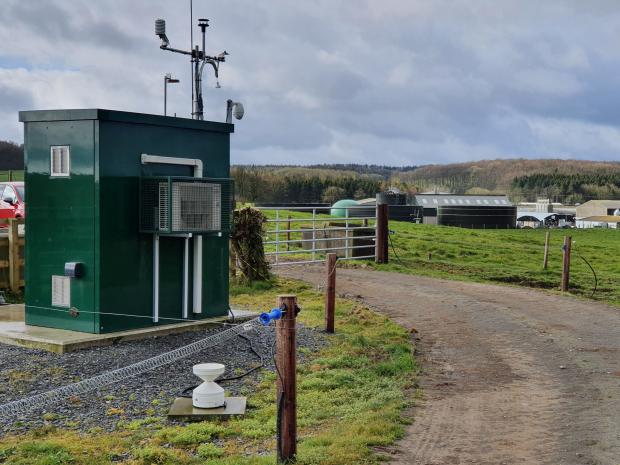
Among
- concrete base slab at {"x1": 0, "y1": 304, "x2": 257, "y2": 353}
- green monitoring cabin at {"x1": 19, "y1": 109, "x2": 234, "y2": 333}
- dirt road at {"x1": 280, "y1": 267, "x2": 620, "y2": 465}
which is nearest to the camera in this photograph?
dirt road at {"x1": 280, "y1": 267, "x2": 620, "y2": 465}

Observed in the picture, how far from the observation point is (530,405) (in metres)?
7.55

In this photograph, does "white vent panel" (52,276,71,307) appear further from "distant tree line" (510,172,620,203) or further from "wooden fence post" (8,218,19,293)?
"distant tree line" (510,172,620,203)

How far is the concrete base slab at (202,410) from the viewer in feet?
22.8

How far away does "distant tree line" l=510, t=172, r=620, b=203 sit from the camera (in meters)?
129

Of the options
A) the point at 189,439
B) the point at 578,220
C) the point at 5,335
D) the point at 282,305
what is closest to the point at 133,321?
the point at 5,335

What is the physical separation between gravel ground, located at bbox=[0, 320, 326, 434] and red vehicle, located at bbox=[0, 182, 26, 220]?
848cm

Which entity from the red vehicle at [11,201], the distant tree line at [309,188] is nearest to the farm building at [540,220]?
the distant tree line at [309,188]

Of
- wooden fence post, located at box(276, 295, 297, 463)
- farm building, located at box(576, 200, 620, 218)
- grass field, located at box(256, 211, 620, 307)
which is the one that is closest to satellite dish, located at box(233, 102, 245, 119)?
grass field, located at box(256, 211, 620, 307)

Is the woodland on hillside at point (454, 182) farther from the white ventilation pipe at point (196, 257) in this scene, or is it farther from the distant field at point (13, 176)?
the white ventilation pipe at point (196, 257)

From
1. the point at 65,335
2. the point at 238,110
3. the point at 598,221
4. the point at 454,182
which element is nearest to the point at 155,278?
the point at 65,335

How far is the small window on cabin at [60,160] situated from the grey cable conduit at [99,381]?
9.21 feet

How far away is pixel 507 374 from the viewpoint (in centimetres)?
897

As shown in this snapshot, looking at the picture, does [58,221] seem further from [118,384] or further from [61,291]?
[118,384]

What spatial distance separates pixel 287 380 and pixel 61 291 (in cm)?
537
